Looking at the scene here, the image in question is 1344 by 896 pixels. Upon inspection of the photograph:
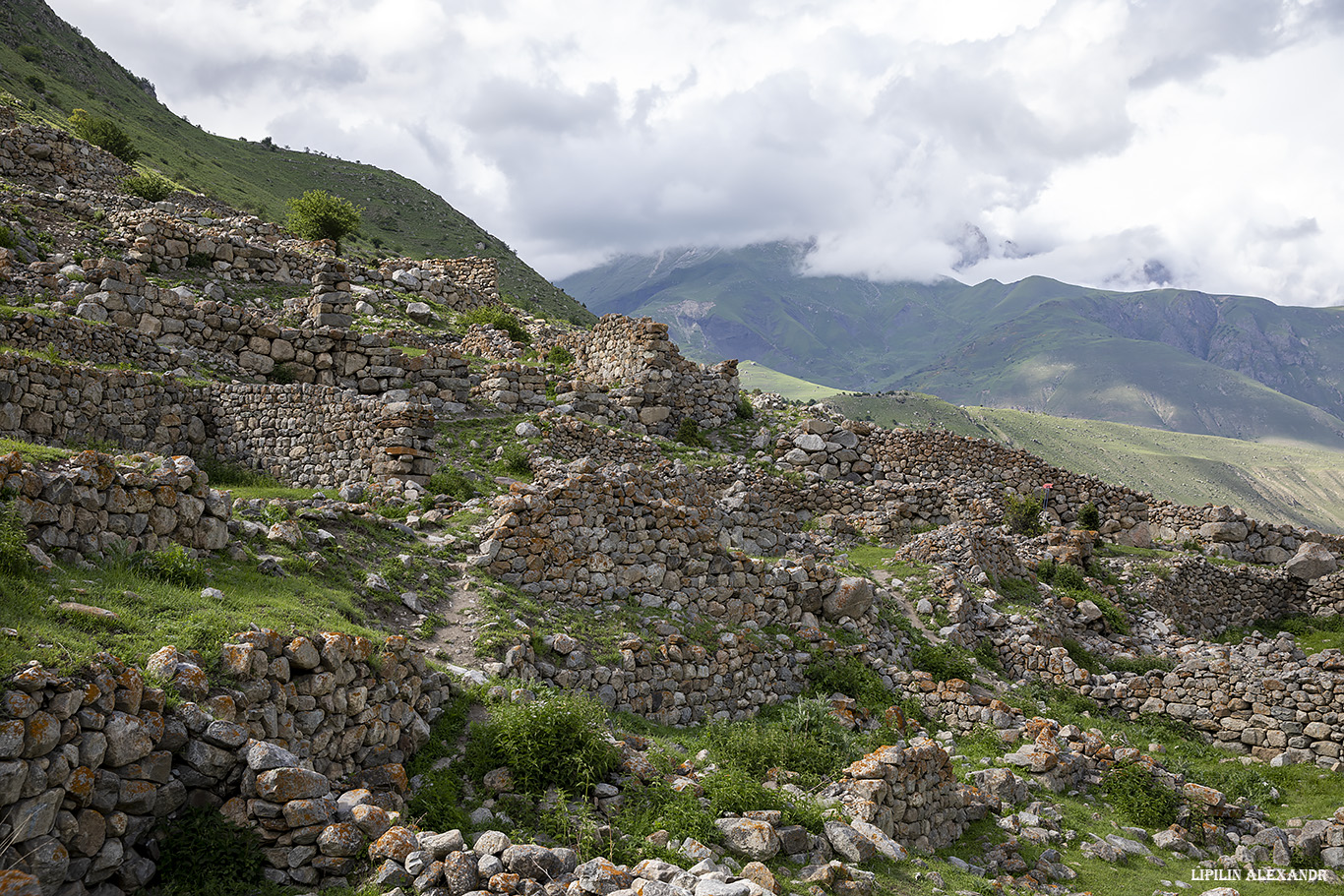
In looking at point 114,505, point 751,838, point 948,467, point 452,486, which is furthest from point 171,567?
point 948,467

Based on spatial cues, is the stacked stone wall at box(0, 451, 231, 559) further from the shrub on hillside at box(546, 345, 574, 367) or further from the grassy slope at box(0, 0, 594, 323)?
the grassy slope at box(0, 0, 594, 323)

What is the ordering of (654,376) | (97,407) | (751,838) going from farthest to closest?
(654,376) < (97,407) < (751,838)

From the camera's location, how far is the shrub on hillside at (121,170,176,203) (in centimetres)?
2968

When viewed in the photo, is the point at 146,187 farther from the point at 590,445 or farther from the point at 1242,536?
the point at 1242,536

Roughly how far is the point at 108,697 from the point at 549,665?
221 inches

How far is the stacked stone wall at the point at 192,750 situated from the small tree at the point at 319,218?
30.9 metres

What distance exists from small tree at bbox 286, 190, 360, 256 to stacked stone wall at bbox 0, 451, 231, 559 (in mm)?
28467

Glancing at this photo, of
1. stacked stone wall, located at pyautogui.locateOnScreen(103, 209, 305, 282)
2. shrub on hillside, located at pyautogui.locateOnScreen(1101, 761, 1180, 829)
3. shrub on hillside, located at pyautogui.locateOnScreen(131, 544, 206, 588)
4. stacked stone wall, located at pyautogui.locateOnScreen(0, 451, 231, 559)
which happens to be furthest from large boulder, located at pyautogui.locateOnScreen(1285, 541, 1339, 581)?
stacked stone wall, located at pyautogui.locateOnScreen(103, 209, 305, 282)

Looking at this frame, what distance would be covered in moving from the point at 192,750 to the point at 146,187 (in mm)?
32680

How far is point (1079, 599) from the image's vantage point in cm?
1970

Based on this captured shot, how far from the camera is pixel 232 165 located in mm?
60000

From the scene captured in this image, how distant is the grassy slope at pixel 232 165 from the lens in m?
44.3

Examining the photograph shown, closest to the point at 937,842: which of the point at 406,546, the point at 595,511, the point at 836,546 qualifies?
the point at 595,511

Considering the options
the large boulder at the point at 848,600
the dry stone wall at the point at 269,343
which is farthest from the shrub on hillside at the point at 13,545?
the dry stone wall at the point at 269,343
